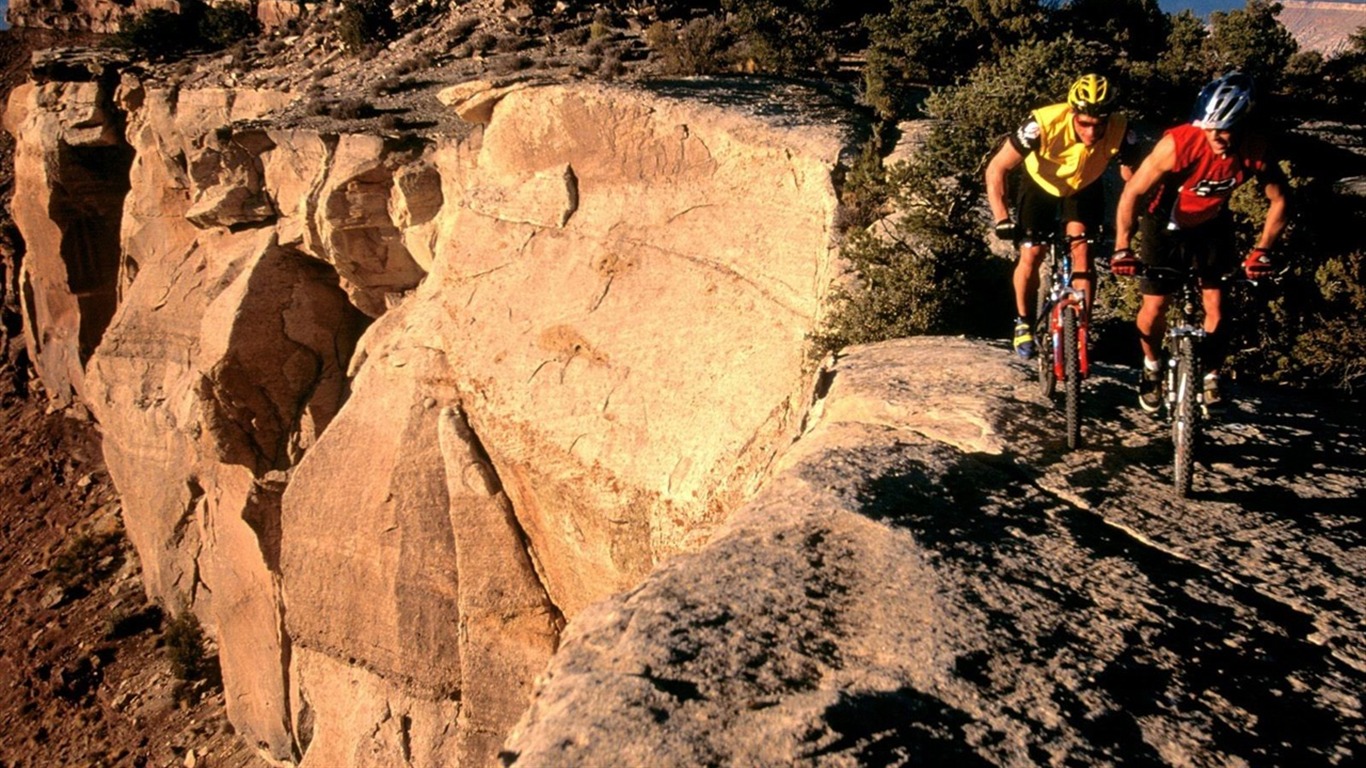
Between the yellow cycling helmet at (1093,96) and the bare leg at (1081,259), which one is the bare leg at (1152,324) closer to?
Answer: the bare leg at (1081,259)

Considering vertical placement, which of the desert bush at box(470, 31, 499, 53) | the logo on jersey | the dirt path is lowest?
the dirt path

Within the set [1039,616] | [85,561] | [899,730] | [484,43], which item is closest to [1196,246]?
[1039,616]

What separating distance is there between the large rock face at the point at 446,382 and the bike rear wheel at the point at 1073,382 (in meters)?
1.99

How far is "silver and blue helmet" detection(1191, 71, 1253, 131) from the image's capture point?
4320 millimetres

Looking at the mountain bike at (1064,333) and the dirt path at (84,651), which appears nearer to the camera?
the mountain bike at (1064,333)

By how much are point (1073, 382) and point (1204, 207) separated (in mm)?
1118

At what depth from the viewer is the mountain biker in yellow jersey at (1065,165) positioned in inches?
201

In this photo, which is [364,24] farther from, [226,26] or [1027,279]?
[1027,279]

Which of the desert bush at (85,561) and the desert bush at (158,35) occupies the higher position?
the desert bush at (158,35)

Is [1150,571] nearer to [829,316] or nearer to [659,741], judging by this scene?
[659,741]

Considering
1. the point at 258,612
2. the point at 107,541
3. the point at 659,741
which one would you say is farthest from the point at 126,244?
the point at 659,741

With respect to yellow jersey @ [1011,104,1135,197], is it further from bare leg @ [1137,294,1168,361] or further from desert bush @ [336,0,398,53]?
desert bush @ [336,0,398,53]

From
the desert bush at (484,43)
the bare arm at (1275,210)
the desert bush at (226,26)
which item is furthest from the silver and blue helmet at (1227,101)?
the desert bush at (226,26)

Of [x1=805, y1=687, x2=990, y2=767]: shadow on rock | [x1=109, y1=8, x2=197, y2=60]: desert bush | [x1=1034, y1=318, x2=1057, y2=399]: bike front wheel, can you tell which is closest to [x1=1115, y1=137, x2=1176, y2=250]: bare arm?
[x1=1034, y1=318, x2=1057, y2=399]: bike front wheel
